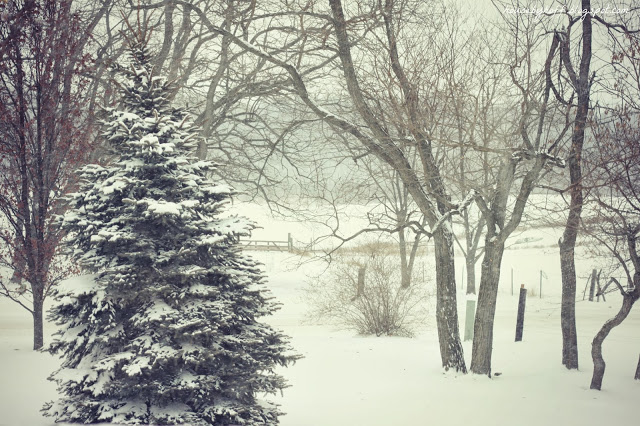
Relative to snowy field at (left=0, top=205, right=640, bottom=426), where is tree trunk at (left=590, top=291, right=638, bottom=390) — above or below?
above

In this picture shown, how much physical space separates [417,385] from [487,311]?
1.62 m

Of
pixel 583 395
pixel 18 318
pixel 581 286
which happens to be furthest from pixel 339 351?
pixel 581 286

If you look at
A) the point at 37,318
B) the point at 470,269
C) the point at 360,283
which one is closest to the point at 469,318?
the point at 360,283

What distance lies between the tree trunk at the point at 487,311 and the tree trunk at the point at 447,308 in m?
0.30

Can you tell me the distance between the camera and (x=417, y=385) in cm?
791

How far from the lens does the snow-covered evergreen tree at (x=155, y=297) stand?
462cm

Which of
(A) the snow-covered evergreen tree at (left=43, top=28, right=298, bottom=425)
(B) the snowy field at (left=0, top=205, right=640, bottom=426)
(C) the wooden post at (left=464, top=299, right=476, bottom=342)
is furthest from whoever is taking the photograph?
(C) the wooden post at (left=464, top=299, right=476, bottom=342)

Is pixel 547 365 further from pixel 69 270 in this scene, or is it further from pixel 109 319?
pixel 69 270

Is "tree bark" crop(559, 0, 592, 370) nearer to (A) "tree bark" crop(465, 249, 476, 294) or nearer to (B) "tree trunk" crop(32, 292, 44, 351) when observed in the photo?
(B) "tree trunk" crop(32, 292, 44, 351)

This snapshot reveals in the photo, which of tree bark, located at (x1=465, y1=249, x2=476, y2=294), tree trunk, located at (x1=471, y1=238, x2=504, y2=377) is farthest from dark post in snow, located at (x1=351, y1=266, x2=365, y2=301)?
tree bark, located at (x1=465, y1=249, x2=476, y2=294)

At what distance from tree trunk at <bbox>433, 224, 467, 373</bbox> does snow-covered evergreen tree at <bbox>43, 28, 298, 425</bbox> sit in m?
3.97

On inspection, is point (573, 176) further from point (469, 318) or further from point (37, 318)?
point (37, 318)

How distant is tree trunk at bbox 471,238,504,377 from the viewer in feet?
26.8

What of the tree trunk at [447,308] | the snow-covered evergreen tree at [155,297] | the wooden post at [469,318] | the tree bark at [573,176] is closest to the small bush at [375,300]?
the wooden post at [469,318]
